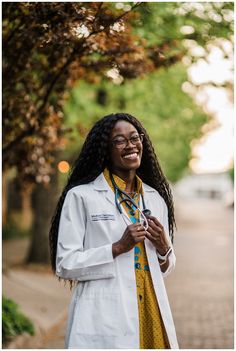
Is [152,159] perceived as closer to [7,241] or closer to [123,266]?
[123,266]

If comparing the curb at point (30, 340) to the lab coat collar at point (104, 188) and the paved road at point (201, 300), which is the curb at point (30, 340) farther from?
the lab coat collar at point (104, 188)

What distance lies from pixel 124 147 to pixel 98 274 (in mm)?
687

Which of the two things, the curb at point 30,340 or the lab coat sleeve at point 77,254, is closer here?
the lab coat sleeve at point 77,254

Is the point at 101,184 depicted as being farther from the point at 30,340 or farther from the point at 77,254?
the point at 30,340

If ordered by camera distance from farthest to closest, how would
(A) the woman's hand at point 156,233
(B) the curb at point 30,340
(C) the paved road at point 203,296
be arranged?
(C) the paved road at point 203,296, (B) the curb at point 30,340, (A) the woman's hand at point 156,233

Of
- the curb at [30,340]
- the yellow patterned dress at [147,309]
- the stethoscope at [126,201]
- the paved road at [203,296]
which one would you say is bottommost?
the paved road at [203,296]

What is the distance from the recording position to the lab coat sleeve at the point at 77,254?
10.7ft

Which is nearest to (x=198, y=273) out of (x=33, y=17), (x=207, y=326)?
(x=207, y=326)

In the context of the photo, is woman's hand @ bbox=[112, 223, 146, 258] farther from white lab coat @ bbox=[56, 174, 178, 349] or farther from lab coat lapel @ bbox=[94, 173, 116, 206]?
lab coat lapel @ bbox=[94, 173, 116, 206]

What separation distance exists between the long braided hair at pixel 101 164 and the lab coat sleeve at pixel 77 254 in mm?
227

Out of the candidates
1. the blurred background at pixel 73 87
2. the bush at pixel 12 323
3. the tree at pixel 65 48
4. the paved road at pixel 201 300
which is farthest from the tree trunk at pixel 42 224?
the bush at pixel 12 323

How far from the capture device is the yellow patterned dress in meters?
3.36

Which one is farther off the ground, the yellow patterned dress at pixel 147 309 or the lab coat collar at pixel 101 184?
the lab coat collar at pixel 101 184

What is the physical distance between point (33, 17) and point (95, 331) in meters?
3.21
